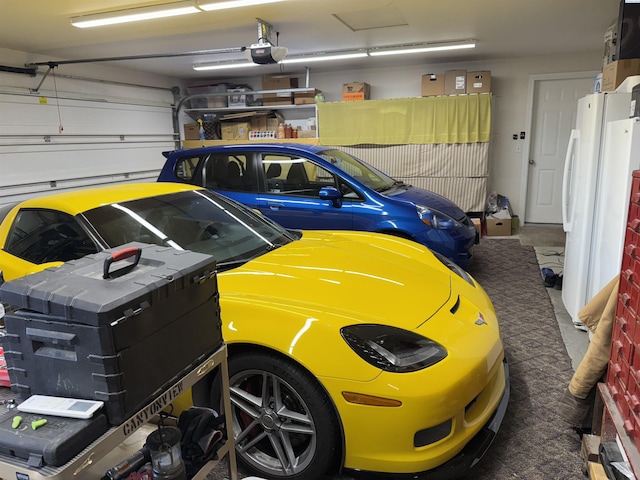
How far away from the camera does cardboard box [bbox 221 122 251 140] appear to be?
8586 mm

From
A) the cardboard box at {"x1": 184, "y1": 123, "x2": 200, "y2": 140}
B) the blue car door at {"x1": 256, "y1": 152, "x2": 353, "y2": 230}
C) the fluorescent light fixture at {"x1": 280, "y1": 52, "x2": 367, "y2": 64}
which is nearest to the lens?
the blue car door at {"x1": 256, "y1": 152, "x2": 353, "y2": 230}

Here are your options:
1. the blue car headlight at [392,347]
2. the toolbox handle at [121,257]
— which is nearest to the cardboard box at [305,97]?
the blue car headlight at [392,347]

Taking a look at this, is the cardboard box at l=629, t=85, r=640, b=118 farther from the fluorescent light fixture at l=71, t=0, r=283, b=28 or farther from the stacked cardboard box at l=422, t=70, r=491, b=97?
the stacked cardboard box at l=422, t=70, r=491, b=97

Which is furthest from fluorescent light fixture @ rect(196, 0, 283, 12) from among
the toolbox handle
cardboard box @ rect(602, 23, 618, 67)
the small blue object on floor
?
the small blue object on floor

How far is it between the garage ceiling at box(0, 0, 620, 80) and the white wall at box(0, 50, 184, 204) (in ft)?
1.61

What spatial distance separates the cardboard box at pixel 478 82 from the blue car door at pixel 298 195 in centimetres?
378

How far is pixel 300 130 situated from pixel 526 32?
165 inches

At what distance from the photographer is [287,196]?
4711 millimetres

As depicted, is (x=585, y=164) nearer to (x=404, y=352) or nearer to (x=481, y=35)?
(x=404, y=352)

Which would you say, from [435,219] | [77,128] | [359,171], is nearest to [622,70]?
[435,219]

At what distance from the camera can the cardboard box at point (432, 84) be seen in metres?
7.18

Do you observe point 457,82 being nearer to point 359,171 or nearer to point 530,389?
point 359,171

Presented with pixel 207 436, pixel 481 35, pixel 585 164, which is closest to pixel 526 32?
pixel 481 35

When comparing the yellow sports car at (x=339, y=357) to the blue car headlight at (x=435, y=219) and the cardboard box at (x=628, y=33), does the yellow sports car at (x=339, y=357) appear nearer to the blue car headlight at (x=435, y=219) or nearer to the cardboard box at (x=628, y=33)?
the blue car headlight at (x=435, y=219)
